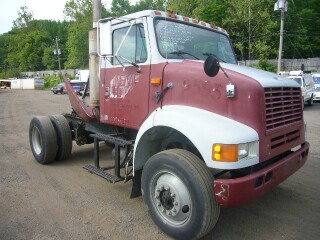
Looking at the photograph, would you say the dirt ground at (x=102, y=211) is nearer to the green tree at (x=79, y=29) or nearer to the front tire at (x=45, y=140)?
the front tire at (x=45, y=140)

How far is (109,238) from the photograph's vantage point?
12.1ft

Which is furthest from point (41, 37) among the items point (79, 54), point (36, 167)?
point (36, 167)

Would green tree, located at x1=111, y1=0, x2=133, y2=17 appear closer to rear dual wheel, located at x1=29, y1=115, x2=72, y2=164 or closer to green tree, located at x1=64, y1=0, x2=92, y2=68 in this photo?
green tree, located at x1=64, y1=0, x2=92, y2=68

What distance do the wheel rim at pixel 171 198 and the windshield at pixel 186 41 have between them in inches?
60.9

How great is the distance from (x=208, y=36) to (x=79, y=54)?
179ft

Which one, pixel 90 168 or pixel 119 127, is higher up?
pixel 119 127

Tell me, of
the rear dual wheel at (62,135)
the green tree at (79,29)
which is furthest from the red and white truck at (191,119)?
the green tree at (79,29)

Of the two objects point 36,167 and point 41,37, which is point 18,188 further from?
point 41,37

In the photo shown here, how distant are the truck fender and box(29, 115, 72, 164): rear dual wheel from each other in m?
3.09

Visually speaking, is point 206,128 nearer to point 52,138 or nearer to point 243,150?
point 243,150

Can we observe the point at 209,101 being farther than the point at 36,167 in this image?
No

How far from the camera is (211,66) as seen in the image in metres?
3.24

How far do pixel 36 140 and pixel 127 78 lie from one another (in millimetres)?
3250

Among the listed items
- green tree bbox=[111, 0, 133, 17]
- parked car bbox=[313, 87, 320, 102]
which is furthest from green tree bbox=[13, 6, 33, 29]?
parked car bbox=[313, 87, 320, 102]
